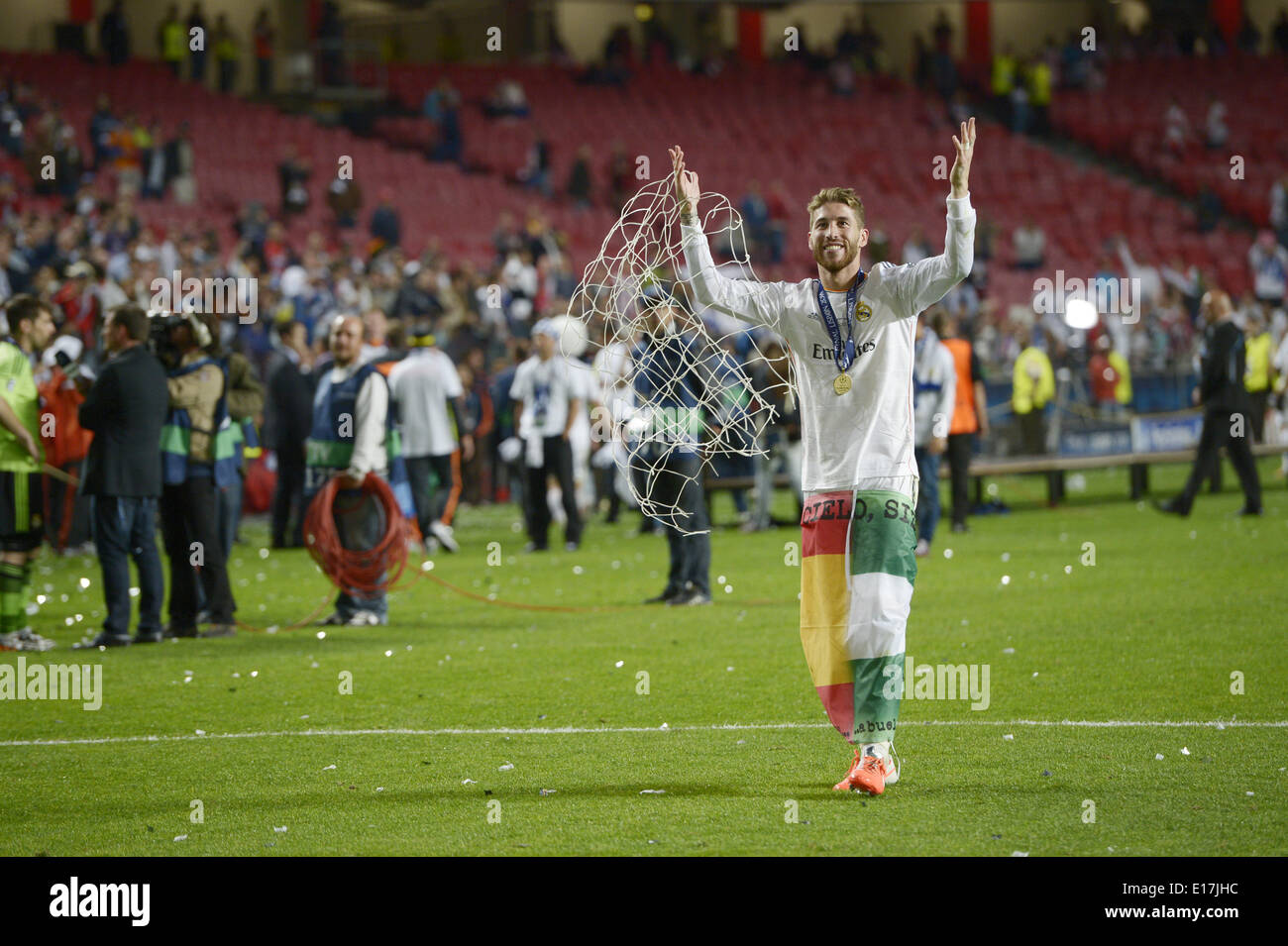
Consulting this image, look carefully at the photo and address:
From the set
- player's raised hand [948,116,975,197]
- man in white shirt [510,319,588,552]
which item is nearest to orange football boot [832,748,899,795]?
player's raised hand [948,116,975,197]

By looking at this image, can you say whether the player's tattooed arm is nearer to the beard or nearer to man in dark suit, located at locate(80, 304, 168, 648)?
the beard

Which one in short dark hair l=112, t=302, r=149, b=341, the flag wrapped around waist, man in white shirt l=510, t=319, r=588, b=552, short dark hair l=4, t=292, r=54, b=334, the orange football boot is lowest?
the orange football boot

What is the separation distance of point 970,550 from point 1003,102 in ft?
86.3

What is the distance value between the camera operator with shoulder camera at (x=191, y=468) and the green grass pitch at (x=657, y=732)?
1.73 ft

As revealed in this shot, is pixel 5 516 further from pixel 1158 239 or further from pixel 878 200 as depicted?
pixel 1158 239

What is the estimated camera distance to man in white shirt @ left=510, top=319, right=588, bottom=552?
16.5m

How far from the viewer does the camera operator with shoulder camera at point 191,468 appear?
10.9 m

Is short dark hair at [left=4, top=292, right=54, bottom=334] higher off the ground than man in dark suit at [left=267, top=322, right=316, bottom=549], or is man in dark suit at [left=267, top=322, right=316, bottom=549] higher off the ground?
short dark hair at [left=4, top=292, right=54, bottom=334]

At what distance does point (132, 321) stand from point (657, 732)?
4999 mm

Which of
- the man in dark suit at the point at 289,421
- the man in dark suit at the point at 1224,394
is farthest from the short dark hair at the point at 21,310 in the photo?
the man in dark suit at the point at 1224,394

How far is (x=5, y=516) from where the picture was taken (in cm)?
1025

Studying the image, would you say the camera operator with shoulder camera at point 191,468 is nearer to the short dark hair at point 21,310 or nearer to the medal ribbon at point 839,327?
the short dark hair at point 21,310

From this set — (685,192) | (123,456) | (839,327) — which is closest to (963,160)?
(839,327)
